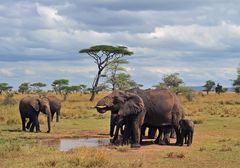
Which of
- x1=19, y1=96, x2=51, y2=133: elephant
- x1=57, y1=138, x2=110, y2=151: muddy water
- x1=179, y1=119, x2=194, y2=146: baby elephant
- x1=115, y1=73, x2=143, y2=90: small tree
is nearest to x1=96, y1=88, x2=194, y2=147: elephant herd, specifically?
x1=179, y1=119, x2=194, y2=146: baby elephant

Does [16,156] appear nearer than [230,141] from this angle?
Yes

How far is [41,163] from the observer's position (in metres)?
14.1

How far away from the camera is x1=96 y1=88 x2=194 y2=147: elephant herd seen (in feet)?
62.1

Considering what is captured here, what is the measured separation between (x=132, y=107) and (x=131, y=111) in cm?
16

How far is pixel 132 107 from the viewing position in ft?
61.8

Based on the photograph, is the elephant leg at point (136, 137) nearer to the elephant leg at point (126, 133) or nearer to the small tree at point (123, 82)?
the elephant leg at point (126, 133)

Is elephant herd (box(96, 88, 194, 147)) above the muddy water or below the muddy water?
above

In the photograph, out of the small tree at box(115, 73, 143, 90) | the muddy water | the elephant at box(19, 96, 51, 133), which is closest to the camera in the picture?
the muddy water

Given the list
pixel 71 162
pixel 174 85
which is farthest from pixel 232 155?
pixel 174 85

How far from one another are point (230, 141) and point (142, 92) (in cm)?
424

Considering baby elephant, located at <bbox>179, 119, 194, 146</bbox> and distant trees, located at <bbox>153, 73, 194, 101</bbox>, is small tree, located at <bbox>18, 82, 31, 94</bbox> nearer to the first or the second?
distant trees, located at <bbox>153, 73, 194, 101</bbox>

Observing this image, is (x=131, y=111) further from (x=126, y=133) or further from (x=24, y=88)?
(x=24, y=88)

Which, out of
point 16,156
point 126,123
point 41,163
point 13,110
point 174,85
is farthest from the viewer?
point 174,85

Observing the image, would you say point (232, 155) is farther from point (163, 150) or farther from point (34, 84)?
point (34, 84)
